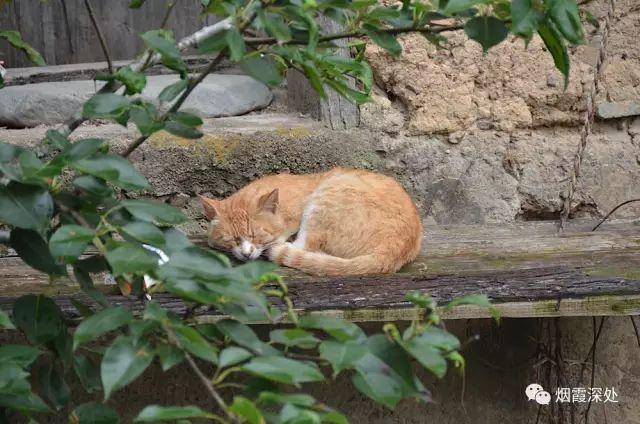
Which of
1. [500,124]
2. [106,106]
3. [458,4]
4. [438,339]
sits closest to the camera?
[438,339]

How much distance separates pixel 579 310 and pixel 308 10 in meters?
1.50

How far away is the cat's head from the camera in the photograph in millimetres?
3881

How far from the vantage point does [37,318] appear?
6.12 ft

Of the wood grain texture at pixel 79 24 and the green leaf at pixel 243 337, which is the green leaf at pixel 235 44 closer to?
the green leaf at pixel 243 337

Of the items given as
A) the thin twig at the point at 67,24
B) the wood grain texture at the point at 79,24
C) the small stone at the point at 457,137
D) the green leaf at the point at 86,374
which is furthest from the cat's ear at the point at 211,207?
the green leaf at the point at 86,374

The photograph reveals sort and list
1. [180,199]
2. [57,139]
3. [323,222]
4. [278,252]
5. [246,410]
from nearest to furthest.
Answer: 1. [246,410]
2. [57,139]
3. [278,252]
4. [323,222]
5. [180,199]


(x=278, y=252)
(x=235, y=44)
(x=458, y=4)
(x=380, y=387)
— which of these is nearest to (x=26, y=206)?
(x=235, y=44)

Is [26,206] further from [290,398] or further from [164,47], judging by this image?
[290,398]

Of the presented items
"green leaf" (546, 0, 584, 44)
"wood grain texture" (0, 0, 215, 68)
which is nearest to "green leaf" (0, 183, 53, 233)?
"green leaf" (546, 0, 584, 44)

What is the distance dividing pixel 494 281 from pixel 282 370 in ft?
5.38

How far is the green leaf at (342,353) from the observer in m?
1.48

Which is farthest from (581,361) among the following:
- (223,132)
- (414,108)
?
(223,132)

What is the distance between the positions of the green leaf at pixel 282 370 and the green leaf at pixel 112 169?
400mm

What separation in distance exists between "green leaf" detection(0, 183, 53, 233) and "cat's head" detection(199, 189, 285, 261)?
7.08 feet
